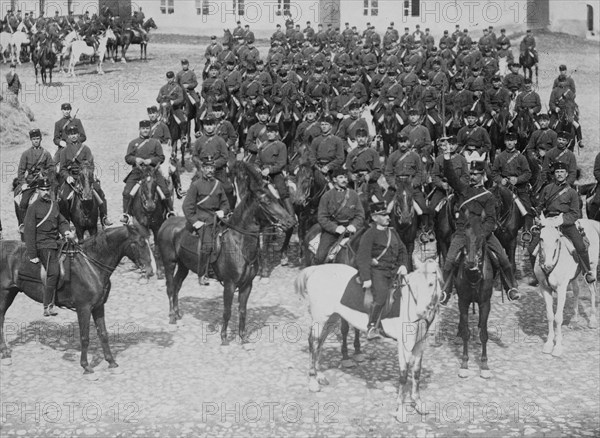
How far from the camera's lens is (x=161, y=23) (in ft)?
162

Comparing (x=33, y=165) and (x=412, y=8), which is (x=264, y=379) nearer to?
(x=33, y=165)

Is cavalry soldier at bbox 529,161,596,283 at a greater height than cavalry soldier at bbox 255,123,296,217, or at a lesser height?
lesser

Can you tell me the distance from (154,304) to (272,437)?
4.78 meters

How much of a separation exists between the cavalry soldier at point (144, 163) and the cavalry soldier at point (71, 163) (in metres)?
0.57

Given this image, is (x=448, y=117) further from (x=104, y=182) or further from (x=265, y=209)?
(x=265, y=209)

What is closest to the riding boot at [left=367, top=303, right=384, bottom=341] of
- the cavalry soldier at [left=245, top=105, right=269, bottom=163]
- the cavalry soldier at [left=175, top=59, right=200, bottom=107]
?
the cavalry soldier at [left=245, top=105, right=269, bottom=163]

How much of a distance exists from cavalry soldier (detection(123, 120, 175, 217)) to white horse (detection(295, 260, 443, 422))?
15.0ft

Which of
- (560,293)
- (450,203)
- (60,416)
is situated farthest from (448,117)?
(60,416)

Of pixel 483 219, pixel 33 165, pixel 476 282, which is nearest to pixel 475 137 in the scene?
pixel 483 219

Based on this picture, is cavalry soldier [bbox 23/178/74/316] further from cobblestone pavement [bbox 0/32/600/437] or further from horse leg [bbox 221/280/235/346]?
horse leg [bbox 221/280/235/346]

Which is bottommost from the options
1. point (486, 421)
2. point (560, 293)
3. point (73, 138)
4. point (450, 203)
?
point (486, 421)

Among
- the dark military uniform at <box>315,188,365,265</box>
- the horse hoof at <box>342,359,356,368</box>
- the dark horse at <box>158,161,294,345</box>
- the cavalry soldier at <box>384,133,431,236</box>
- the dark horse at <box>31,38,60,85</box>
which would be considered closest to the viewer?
the horse hoof at <box>342,359,356,368</box>

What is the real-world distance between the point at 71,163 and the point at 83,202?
0.83 metres

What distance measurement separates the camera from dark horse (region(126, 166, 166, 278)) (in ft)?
49.4
